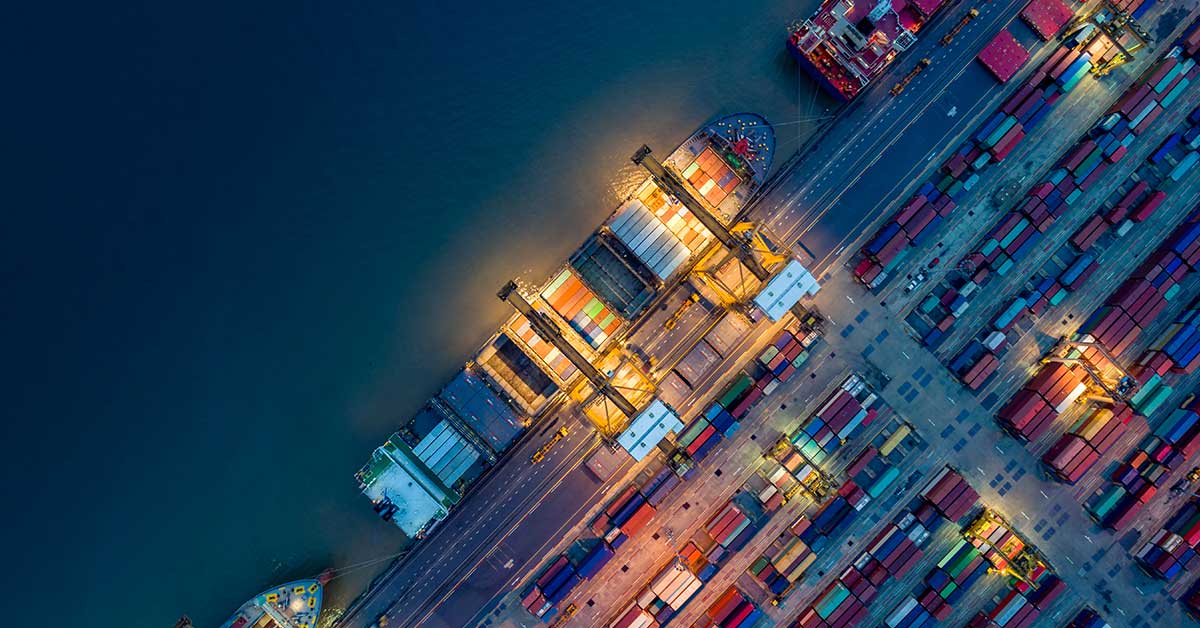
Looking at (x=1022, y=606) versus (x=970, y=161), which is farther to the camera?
(x=970, y=161)

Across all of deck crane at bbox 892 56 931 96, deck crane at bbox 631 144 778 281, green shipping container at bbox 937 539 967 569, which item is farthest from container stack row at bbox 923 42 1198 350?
green shipping container at bbox 937 539 967 569

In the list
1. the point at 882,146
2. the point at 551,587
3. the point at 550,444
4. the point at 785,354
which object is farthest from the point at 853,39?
the point at 551,587

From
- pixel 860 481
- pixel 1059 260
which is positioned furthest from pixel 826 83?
pixel 860 481

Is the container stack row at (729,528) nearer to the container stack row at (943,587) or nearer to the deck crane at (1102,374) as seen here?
the container stack row at (943,587)

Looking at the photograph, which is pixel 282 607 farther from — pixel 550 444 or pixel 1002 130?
pixel 1002 130

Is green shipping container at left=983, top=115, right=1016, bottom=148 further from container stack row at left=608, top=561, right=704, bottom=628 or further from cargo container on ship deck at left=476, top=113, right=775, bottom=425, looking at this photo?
container stack row at left=608, top=561, right=704, bottom=628

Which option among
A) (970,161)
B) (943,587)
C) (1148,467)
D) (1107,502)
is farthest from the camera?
(970,161)
